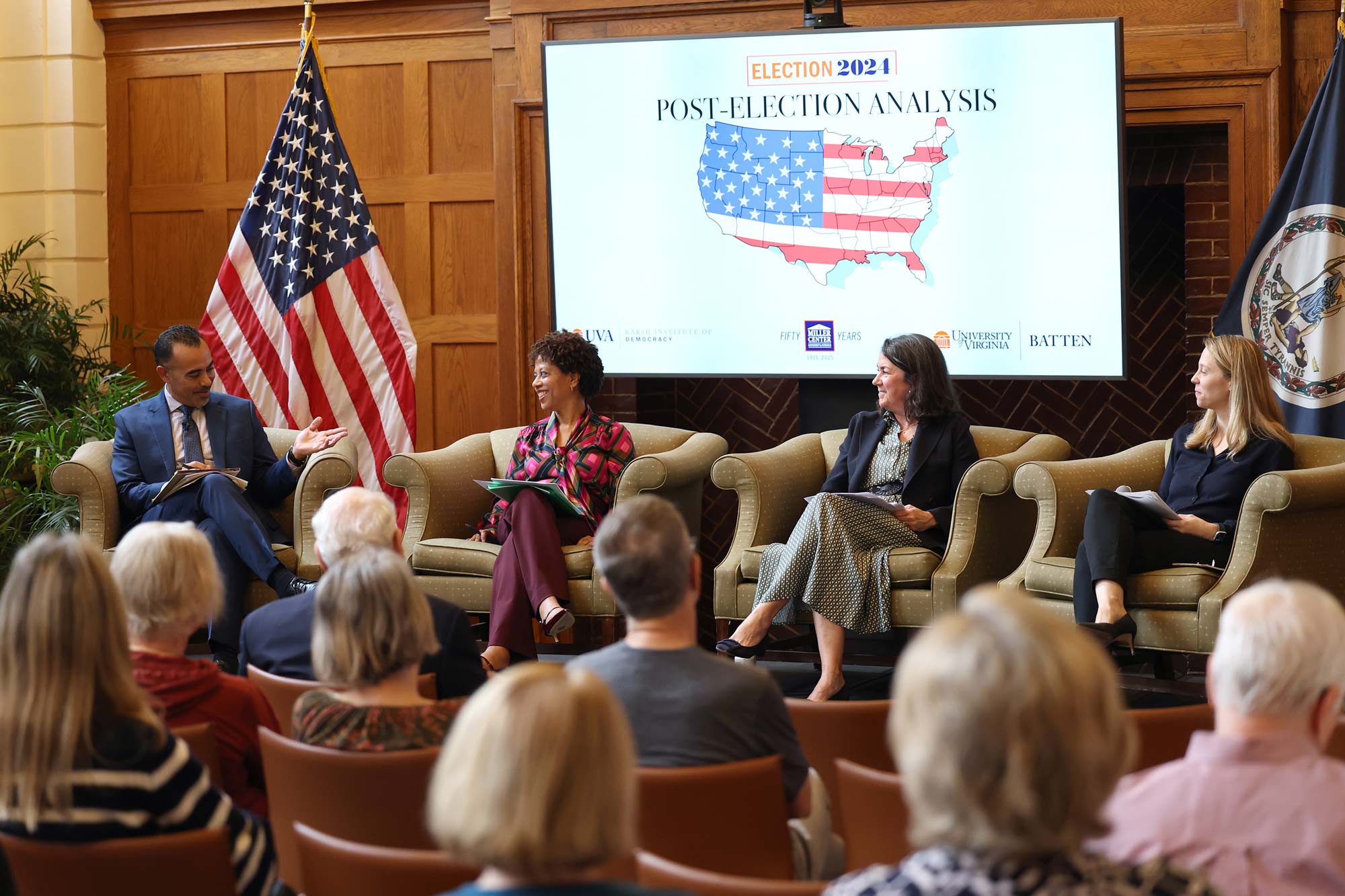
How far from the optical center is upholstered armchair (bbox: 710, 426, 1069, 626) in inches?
177

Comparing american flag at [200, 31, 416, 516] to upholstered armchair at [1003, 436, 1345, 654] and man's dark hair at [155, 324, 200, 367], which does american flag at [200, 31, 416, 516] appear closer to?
man's dark hair at [155, 324, 200, 367]

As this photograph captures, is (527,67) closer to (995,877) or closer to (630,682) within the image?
(630,682)

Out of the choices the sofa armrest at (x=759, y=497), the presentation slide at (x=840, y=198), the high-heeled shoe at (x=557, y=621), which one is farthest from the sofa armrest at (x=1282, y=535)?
the high-heeled shoe at (x=557, y=621)

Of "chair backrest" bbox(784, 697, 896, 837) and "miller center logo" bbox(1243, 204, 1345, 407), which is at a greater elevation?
"miller center logo" bbox(1243, 204, 1345, 407)

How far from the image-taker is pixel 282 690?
2.52m

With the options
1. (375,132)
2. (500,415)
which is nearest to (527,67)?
(375,132)

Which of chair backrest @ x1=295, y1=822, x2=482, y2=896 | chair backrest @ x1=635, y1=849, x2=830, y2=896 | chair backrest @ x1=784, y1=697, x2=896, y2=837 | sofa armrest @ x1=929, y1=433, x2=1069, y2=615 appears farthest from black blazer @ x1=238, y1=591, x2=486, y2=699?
sofa armrest @ x1=929, y1=433, x2=1069, y2=615

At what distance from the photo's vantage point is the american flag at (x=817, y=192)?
536 cm

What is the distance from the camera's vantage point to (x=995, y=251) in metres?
5.32

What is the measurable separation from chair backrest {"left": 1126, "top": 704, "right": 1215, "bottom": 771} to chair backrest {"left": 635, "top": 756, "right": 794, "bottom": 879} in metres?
0.62

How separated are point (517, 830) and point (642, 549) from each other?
3.63 ft

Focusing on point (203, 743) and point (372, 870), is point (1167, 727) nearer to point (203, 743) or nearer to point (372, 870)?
point (372, 870)

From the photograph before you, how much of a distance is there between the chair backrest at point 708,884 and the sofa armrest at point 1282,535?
2.87m

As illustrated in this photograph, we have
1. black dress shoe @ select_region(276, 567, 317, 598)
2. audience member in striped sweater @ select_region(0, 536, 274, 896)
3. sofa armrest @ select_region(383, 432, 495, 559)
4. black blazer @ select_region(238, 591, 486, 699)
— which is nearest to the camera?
audience member in striped sweater @ select_region(0, 536, 274, 896)
